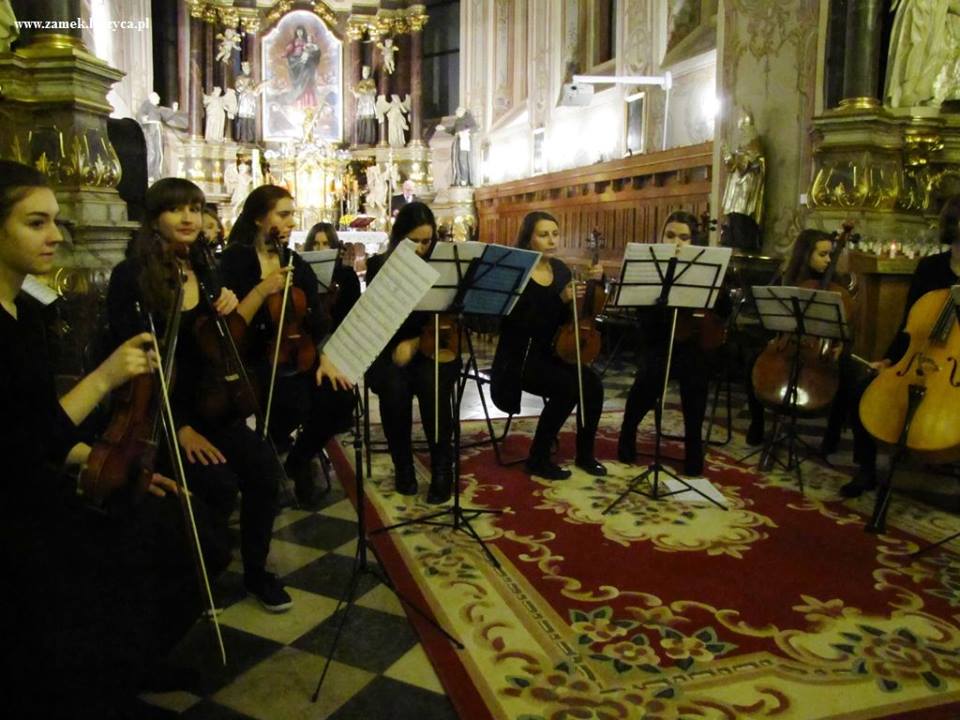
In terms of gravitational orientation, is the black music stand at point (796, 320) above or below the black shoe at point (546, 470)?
above

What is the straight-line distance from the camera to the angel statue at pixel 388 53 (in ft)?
63.5

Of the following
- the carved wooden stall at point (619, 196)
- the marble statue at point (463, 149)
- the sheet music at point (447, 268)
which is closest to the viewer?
the sheet music at point (447, 268)

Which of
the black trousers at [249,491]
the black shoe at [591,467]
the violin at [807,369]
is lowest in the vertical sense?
the black shoe at [591,467]

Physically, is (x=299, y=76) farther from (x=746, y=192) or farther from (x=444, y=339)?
(x=444, y=339)

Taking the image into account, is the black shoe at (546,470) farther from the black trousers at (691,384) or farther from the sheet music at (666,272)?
the sheet music at (666,272)

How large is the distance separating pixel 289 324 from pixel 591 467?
180 centimetres

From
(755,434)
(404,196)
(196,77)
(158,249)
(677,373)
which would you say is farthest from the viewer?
(404,196)

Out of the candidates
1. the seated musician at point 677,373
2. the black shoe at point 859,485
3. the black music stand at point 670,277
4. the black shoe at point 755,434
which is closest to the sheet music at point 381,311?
the black music stand at point 670,277

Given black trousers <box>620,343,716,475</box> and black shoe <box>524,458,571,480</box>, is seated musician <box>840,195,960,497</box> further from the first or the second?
black shoe <box>524,458,571,480</box>

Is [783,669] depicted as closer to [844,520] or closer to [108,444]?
[844,520]

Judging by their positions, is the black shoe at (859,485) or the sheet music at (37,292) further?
the black shoe at (859,485)

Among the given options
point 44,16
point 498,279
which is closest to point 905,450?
point 498,279

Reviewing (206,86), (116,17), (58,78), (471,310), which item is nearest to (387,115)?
(206,86)

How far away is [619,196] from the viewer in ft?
33.4
